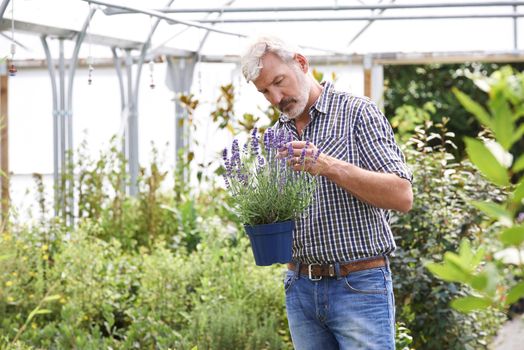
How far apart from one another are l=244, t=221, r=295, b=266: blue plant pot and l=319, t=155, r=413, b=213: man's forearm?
176 millimetres

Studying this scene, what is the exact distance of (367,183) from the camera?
80.6 inches

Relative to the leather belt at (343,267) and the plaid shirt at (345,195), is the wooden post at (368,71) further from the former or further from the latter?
the leather belt at (343,267)

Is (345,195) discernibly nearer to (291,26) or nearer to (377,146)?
(377,146)

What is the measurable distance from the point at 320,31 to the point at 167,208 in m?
3.21

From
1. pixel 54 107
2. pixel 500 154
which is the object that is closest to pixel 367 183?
pixel 500 154

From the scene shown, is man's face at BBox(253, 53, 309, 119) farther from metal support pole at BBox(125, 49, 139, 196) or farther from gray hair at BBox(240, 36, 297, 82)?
metal support pole at BBox(125, 49, 139, 196)

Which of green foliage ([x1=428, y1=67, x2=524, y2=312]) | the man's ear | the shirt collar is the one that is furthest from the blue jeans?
green foliage ([x1=428, y1=67, x2=524, y2=312])

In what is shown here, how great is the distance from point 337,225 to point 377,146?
22cm

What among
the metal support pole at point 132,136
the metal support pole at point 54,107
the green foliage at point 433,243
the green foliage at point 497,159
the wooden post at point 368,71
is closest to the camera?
the green foliage at point 497,159

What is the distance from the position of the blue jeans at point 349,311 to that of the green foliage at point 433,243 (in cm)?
191

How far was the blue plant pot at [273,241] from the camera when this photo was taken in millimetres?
2137

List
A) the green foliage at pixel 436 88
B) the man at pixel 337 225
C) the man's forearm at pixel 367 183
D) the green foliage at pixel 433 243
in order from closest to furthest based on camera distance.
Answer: the man's forearm at pixel 367 183
the man at pixel 337 225
the green foliage at pixel 433 243
the green foliage at pixel 436 88

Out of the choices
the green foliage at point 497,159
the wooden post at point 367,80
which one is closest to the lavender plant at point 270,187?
the green foliage at point 497,159

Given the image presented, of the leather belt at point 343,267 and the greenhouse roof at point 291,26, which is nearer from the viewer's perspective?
the leather belt at point 343,267
